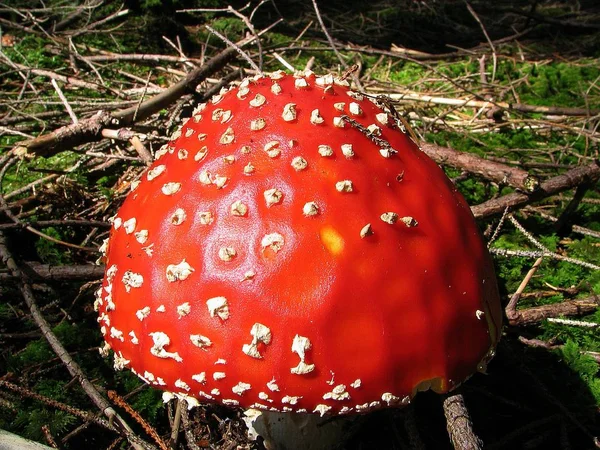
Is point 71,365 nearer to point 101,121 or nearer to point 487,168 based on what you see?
point 101,121

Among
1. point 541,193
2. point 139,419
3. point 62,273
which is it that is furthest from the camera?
point 541,193

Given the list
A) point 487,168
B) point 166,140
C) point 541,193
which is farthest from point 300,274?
point 166,140

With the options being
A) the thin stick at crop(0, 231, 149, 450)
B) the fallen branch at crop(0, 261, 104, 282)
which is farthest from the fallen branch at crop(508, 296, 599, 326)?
the fallen branch at crop(0, 261, 104, 282)

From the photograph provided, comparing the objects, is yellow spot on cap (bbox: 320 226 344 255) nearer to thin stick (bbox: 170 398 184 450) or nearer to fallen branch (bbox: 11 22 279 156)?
thin stick (bbox: 170 398 184 450)

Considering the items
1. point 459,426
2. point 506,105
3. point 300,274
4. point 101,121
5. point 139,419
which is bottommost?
point 506,105

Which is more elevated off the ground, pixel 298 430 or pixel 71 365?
pixel 71 365

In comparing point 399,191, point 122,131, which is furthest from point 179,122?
point 399,191

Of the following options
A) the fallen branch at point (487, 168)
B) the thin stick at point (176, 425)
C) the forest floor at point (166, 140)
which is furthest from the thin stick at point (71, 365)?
the fallen branch at point (487, 168)
